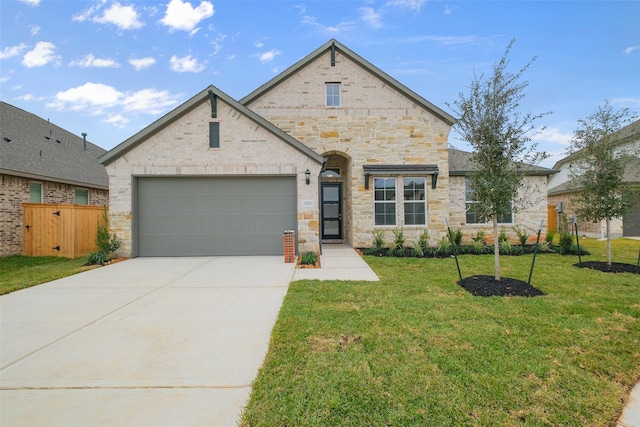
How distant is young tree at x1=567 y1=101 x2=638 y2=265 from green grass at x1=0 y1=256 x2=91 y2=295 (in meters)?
14.3

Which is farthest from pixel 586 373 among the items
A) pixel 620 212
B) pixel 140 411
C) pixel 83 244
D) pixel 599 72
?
pixel 599 72

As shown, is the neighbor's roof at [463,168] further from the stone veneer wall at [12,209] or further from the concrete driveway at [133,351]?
the stone veneer wall at [12,209]

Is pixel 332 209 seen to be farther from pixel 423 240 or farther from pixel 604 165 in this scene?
pixel 604 165

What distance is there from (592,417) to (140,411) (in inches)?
140

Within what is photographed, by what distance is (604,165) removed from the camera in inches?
322

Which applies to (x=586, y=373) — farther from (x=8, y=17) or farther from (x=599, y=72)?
(x=599, y=72)

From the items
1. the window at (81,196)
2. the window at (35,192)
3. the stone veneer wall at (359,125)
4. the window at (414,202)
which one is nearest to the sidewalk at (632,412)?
the stone veneer wall at (359,125)

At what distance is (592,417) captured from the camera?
2.32m

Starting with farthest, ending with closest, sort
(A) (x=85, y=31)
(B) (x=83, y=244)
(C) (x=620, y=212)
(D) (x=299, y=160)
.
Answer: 1. (A) (x=85, y=31)
2. (B) (x=83, y=244)
3. (D) (x=299, y=160)
4. (C) (x=620, y=212)

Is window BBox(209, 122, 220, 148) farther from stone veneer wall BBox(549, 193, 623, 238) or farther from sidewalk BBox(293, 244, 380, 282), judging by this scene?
stone veneer wall BBox(549, 193, 623, 238)

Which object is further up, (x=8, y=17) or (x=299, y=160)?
(x=8, y=17)

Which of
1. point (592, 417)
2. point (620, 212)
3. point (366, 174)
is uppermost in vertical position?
point (366, 174)

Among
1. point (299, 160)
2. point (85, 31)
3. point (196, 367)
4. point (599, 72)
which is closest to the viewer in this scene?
point (196, 367)

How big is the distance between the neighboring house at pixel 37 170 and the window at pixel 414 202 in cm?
1484
